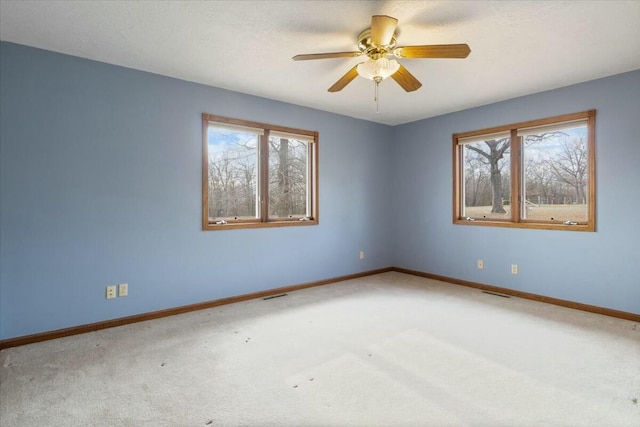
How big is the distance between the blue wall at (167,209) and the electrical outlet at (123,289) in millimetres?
51

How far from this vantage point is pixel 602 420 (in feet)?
5.55

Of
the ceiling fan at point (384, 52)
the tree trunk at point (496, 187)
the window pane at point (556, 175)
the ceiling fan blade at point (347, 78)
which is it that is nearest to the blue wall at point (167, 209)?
the window pane at point (556, 175)

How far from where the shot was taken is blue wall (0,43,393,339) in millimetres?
2629

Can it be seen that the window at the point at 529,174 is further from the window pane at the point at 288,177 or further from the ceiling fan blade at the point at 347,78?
the ceiling fan blade at the point at 347,78

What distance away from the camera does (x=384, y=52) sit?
240 centimetres

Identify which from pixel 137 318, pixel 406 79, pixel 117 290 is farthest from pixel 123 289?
pixel 406 79

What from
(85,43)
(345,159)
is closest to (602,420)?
(345,159)

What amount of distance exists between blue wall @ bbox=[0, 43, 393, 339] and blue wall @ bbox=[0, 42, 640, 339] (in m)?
0.01

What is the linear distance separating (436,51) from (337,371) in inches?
90.4

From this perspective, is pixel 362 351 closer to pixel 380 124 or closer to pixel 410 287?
pixel 410 287

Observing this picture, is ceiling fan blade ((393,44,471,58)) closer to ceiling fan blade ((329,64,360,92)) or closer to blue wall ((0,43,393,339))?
ceiling fan blade ((329,64,360,92))

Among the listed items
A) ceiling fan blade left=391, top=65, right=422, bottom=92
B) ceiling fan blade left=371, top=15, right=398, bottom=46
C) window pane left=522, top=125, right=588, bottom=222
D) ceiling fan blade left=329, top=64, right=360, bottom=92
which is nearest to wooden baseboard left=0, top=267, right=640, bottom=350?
window pane left=522, top=125, right=588, bottom=222

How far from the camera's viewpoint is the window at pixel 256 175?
12.1 ft

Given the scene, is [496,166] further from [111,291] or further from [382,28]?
[111,291]
